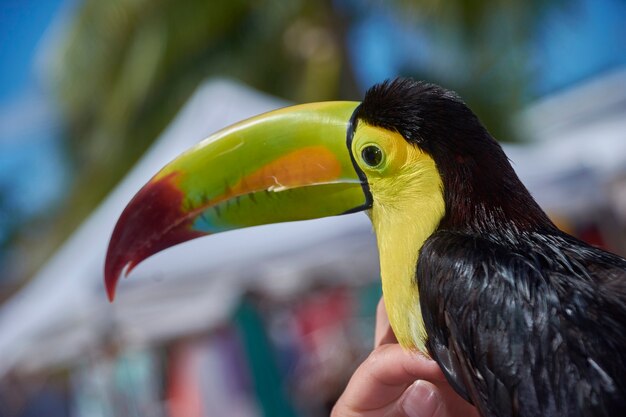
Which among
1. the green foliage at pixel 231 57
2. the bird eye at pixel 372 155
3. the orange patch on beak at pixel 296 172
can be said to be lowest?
the bird eye at pixel 372 155

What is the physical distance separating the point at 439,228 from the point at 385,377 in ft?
0.75

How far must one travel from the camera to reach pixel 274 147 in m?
1.18

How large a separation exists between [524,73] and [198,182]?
5454 mm

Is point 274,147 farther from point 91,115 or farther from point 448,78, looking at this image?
point 91,115

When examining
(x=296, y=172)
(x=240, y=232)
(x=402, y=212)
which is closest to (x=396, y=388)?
(x=402, y=212)

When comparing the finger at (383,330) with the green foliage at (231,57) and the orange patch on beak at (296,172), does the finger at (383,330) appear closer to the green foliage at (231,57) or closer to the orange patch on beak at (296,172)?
the orange patch on beak at (296,172)

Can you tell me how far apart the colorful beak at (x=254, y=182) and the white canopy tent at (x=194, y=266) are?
1695mm

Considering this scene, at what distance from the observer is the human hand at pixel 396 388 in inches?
38.6

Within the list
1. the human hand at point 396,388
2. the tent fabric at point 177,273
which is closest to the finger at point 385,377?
the human hand at point 396,388

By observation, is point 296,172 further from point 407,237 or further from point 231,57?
point 231,57

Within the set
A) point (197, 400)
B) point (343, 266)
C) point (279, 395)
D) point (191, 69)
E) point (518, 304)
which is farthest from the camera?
point (191, 69)

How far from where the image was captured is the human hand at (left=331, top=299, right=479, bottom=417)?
3.22ft

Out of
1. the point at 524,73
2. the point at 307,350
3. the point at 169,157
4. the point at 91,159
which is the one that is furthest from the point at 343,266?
the point at 91,159

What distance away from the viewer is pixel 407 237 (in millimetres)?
1085
